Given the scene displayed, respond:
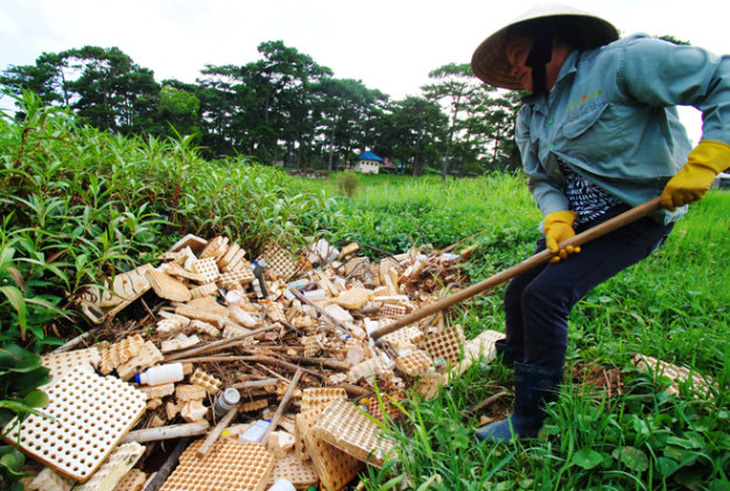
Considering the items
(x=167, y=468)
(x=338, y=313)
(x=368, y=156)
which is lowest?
(x=167, y=468)

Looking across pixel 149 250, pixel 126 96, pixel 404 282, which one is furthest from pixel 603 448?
pixel 126 96

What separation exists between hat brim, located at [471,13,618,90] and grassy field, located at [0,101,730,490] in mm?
1502

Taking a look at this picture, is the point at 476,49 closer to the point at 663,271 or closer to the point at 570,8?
the point at 570,8

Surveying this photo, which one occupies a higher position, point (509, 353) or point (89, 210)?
point (89, 210)

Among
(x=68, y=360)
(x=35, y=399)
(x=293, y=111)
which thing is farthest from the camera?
(x=293, y=111)

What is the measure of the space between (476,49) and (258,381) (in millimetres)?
2050

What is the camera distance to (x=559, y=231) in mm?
1580

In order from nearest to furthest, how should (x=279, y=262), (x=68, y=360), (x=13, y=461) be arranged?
(x=13, y=461), (x=68, y=360), (x=279, y=262)

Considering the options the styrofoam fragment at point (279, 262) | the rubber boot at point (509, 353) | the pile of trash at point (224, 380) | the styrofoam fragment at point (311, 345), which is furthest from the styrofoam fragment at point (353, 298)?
the rubber boot at point (509, 353)

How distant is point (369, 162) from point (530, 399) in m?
35.5

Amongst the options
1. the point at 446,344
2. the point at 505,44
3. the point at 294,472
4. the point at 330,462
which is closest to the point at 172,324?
the point at 294,472

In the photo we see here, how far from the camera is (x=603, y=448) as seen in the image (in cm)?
133

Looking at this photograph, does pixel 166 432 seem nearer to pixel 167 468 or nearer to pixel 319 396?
pixel 167 468

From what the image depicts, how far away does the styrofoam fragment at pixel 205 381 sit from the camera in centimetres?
173
